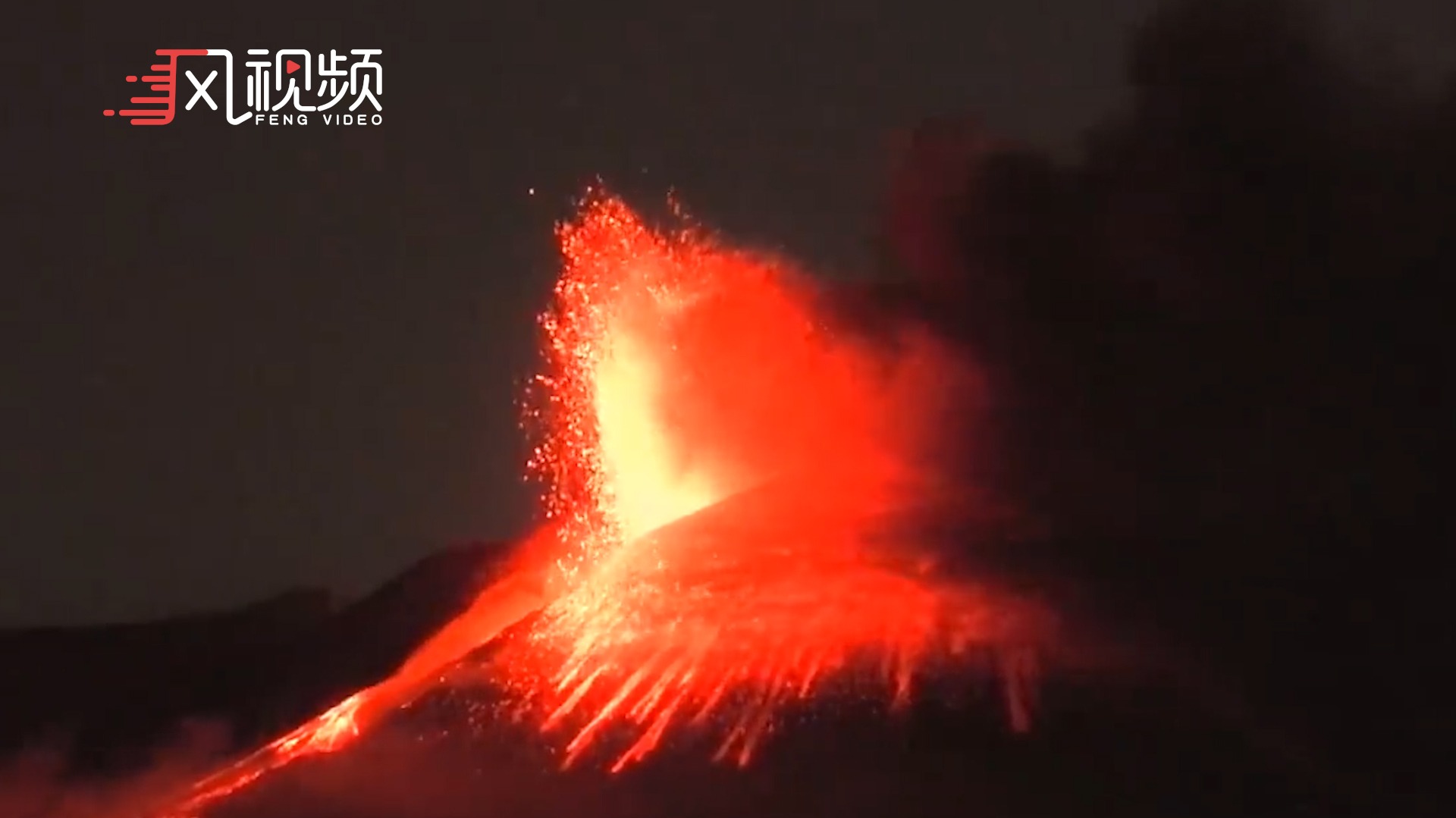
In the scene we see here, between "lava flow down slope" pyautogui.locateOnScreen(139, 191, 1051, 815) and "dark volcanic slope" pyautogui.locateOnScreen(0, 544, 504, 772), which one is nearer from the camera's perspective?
"lava flow down slope" pyautogui.locateOnScreen(139, 191, 1051, 815)

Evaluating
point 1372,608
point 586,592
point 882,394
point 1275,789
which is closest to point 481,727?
point 586,592

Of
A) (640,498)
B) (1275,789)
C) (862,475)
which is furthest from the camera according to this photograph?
→ (640,498)

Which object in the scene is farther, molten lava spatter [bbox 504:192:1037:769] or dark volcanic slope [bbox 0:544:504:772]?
dark volcanic slope [bbox 0:544:504:772]

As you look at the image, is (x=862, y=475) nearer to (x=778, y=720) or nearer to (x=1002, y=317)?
(x=1002, y=317)

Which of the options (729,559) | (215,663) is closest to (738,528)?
(729,559)

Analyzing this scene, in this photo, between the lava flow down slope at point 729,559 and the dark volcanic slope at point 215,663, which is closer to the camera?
the lava flow down slope at point 729,559

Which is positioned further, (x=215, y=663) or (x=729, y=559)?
(x=215, y=663)

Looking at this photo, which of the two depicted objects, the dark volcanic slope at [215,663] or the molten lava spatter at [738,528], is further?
the dark volcanic slope at [215,663]

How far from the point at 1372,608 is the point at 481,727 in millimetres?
11108

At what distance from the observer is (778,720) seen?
22.7 meters

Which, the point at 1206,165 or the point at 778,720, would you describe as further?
the point at 1206,165

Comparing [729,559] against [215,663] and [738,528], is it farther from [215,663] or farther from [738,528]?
[215,663]

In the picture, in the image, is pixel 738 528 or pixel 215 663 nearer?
pixel 738 528

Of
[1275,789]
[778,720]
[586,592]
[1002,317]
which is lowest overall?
[1275,789]
